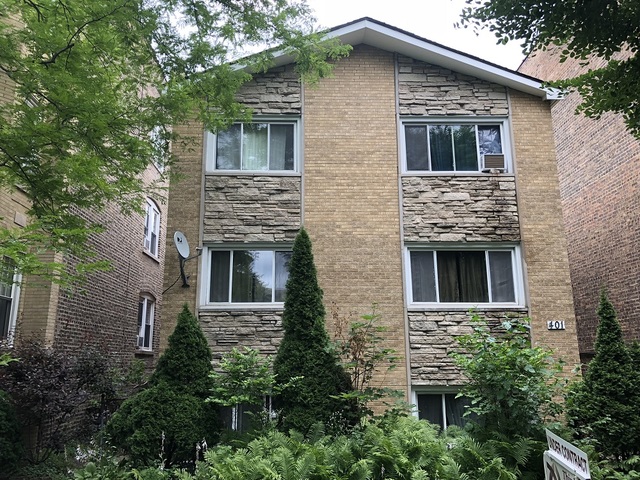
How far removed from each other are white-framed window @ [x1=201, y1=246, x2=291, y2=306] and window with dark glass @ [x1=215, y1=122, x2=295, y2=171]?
1.88 meters

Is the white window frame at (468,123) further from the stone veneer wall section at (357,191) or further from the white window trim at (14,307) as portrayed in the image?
the white window trim at (14,307)

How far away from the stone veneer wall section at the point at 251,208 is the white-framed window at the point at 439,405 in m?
4.14

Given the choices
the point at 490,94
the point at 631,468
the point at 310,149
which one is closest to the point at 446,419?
the point at 631,468

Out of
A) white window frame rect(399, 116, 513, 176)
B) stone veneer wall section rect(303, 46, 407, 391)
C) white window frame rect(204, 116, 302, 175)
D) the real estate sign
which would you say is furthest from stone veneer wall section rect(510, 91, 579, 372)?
the real estate sign

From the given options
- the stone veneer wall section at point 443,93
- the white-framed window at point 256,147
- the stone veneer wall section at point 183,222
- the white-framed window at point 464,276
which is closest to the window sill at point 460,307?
the white-framed window at point 464,276

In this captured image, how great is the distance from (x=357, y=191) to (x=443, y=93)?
3.12 m

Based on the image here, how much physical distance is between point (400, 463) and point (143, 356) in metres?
11.3

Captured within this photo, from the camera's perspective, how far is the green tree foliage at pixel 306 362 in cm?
766

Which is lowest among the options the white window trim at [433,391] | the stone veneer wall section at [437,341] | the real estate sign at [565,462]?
the white window trim at [433,391]

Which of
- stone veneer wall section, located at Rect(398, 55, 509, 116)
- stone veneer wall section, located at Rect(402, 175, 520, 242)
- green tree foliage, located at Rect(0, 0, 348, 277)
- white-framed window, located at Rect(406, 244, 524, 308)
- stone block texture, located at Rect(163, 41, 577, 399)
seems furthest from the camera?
stone veneer wall section, located at Rect(398, 55, 509, 116)

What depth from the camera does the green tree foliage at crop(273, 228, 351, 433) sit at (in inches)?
302

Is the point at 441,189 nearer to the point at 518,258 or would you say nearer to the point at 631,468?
the point at 518,258

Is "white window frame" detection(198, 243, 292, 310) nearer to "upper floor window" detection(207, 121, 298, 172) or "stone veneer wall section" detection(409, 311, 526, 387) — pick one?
"upper floor window" detection(207, 121, 298, 172)

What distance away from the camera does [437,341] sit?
31.8ft
